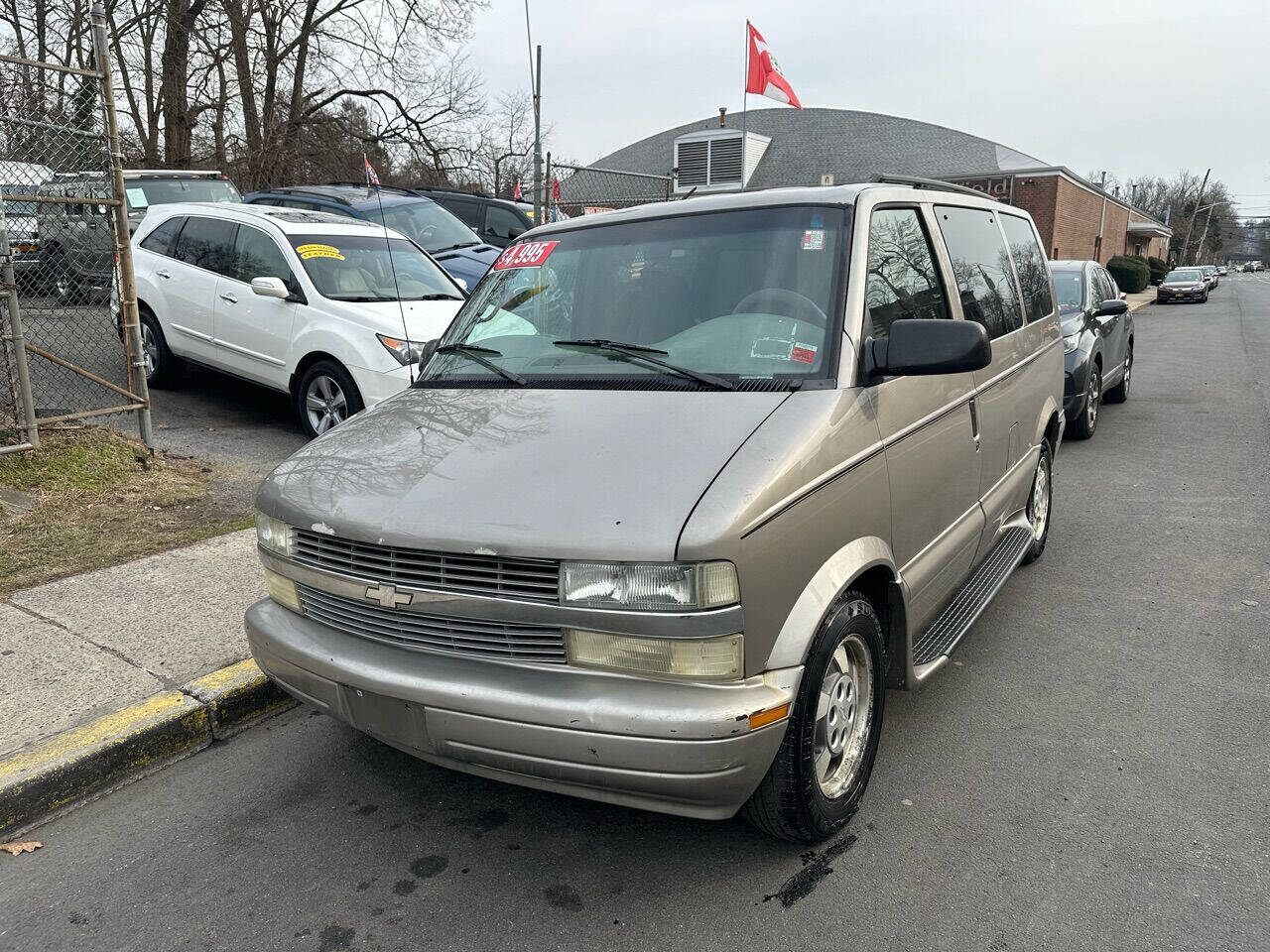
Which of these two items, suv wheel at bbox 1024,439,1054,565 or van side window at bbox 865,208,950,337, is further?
suv wheel at bbox 1024,439,1054,565

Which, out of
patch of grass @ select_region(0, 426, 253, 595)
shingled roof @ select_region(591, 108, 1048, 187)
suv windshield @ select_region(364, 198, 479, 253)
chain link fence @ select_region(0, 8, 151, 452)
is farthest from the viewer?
shingled roof @ select_region(591, 108, 1048, 187)

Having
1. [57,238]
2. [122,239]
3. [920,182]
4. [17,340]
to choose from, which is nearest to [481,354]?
[920,182]

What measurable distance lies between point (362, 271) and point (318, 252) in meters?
0.38

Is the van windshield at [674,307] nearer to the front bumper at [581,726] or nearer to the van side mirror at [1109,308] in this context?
the front bumper at [581,726]

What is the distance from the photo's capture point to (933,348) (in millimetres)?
2910

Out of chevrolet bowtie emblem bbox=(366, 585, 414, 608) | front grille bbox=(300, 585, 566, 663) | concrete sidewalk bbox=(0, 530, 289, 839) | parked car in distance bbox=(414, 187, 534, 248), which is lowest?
concrete sidewalk bbox=(0, 530, 289, 839)

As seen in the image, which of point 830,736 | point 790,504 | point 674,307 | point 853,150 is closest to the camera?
point 790,504

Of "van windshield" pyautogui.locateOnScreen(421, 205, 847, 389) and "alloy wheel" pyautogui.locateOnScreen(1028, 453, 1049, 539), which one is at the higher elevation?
"van windshield" pyautogui.locateOnScreen(421, 205, 847, 389)

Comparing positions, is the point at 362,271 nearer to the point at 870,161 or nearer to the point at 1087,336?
the point at 1087,336

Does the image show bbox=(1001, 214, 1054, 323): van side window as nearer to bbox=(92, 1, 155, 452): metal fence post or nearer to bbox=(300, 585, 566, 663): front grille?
bbox=(300, 585, 566, 663): front grille

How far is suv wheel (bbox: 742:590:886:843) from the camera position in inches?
103

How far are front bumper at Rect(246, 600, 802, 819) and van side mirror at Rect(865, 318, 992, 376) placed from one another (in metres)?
1.05

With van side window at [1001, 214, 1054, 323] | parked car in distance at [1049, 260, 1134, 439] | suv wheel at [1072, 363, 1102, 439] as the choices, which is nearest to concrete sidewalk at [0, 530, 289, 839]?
van side window at [1001, 214, 1054, 323]

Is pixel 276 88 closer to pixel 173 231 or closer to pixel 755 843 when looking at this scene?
pixel 173 231
